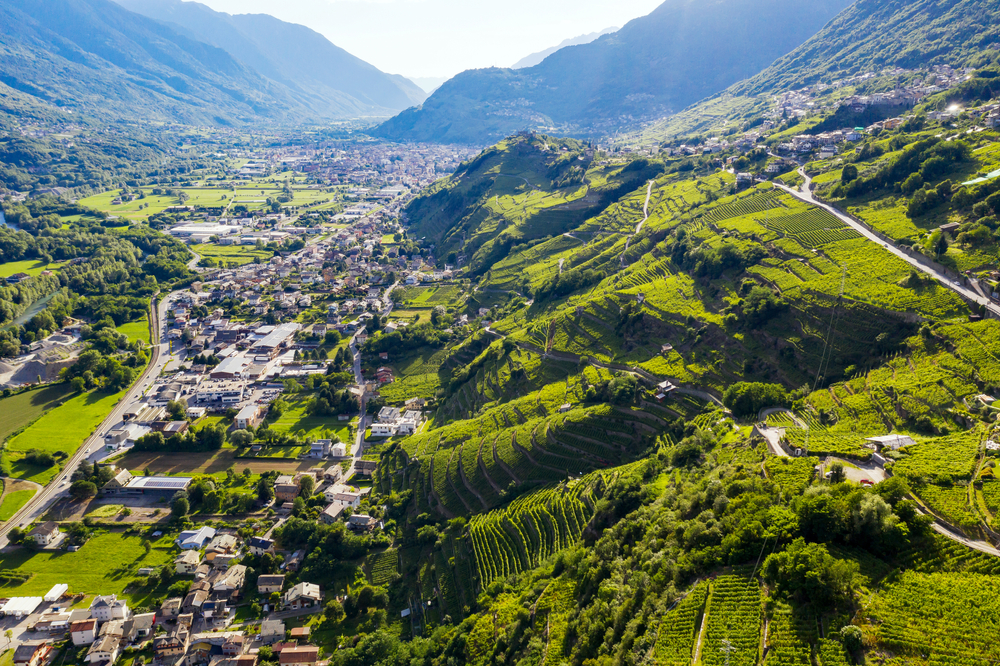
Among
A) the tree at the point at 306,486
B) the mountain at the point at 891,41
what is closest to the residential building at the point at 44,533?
the tree at the point at 306,486

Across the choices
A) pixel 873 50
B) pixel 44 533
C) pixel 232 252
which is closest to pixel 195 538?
pixel 44 533

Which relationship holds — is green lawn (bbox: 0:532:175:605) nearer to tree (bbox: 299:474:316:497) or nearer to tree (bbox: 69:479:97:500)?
tree (bbox: 69:479:97:500)

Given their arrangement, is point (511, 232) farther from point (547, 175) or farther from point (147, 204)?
point (147, 204)

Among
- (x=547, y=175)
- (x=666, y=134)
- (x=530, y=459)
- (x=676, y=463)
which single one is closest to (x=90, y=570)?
(x=530, y=459)

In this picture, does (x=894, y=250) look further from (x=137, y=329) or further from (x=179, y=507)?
(x=137, y=329)

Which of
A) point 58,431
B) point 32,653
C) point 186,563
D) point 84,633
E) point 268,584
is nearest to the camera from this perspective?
point 32,653

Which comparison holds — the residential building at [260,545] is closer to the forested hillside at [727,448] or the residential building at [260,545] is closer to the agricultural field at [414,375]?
the forested hillside at [727,448]
